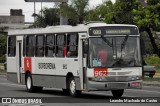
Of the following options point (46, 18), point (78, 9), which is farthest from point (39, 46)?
point (46, 18)

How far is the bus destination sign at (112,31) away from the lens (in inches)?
890

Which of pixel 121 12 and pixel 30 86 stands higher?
pixel 121 12

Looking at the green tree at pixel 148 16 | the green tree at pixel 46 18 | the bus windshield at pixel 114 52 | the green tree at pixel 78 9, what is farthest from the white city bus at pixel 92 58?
the green tree at pixel 46 18

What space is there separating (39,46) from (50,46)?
118 centimetres

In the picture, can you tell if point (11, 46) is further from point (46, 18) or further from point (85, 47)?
point (46, 18)

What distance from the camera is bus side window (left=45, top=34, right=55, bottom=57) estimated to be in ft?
83.5

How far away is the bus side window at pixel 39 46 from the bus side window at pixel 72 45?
2606mm

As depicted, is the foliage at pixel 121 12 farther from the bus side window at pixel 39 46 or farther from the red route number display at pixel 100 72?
the red route number display at pixel 100 72

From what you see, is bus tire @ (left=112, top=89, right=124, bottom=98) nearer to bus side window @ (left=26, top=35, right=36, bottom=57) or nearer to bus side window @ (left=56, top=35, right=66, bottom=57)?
bus side window @ (left=56, top=35, right=66, bottom=57)

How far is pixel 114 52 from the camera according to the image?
73.2 feet

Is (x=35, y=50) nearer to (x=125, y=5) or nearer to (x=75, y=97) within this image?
(x=75, y=97)

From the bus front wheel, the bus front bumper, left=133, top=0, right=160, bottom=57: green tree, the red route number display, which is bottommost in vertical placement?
the bus front wheel

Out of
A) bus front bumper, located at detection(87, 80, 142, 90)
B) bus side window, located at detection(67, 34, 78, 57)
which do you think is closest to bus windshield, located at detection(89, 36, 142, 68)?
bus front bumper, located at detection(87, 80, 142, 90)

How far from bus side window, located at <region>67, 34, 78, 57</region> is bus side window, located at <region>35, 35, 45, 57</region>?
2606 mm
